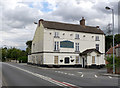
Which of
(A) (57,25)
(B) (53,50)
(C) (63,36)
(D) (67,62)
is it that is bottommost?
(D) (67,62)

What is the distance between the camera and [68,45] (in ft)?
127

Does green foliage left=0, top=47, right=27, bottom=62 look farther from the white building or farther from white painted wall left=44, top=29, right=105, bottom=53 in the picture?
white painted wall left=44, top=29, right=105, bottom=53

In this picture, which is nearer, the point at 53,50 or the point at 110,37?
the point at 53,50

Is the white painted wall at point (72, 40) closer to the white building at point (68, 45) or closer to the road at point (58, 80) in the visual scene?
the white building at point (68, 45)

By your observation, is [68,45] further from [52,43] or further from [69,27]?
[69,27]

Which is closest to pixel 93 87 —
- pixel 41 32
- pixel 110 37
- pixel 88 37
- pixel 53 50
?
pixel 53 50

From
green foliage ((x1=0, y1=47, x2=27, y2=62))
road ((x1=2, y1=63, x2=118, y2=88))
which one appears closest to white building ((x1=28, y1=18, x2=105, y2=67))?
road ((x1=2, y1=63, x2=118, y2=88))

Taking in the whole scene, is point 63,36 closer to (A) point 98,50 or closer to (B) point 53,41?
(B) point 53,41

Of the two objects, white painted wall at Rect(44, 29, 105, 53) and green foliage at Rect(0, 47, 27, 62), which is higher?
white painted wall at Rect(44, 29, 105, 53)

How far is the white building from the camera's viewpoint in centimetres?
3653

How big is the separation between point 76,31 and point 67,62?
26.5 feet

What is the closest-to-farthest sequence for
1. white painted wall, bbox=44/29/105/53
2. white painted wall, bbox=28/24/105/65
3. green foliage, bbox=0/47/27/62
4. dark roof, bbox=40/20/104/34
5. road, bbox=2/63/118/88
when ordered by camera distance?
road, bbox=2/63/118/88, white painted wall, bbox=28/24/105/65, white painted wall, bbox=44/29/105/53, dark roof, bbox=40/20/104/34, green foliage, bbox=0/47/27/62

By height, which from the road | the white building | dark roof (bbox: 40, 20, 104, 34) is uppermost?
dark roof (bbox: 40, 20, 104, 34)

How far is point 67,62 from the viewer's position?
38.1 m
